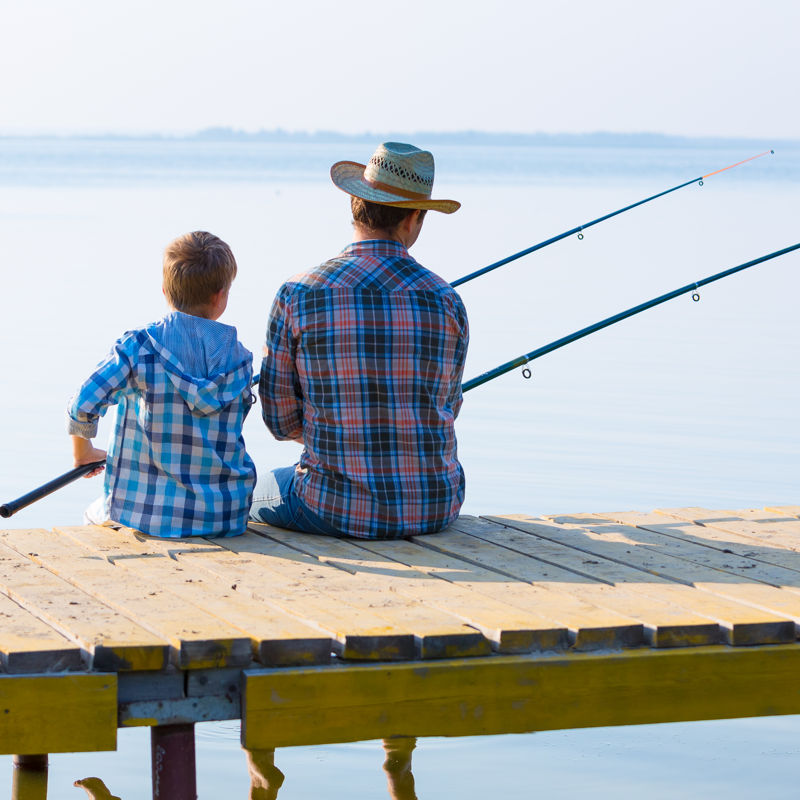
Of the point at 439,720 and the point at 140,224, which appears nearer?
the point at 439,720

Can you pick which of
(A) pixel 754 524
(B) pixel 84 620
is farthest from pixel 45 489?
(A) pixel 754 524

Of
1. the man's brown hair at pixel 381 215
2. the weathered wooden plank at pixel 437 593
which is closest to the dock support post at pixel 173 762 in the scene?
the weathered wooden plank at pixel 437 593

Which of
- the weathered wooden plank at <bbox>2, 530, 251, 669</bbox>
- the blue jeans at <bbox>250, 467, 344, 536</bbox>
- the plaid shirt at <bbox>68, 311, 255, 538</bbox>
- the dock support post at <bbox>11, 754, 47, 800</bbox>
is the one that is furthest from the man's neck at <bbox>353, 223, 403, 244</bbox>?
the dock support post at <bbox>11, 754, 47, 800</bbox>

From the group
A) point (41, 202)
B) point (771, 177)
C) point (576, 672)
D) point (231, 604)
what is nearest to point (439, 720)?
point (576, 672)

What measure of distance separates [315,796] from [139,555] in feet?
3.50

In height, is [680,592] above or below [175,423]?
below

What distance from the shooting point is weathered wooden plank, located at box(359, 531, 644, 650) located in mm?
2895

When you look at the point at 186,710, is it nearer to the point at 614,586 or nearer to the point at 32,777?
the point at 32,777

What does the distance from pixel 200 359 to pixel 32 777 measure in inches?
39.5

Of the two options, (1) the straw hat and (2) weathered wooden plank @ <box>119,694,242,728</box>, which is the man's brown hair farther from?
(2) weathered wooden plank @ <box>119,694,242,728</box>

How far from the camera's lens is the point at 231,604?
2973 millimetres

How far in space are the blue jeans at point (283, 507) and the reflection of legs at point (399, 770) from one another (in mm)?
761

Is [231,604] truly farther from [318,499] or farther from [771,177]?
[771,177]

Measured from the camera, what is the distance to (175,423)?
11.5 ft
